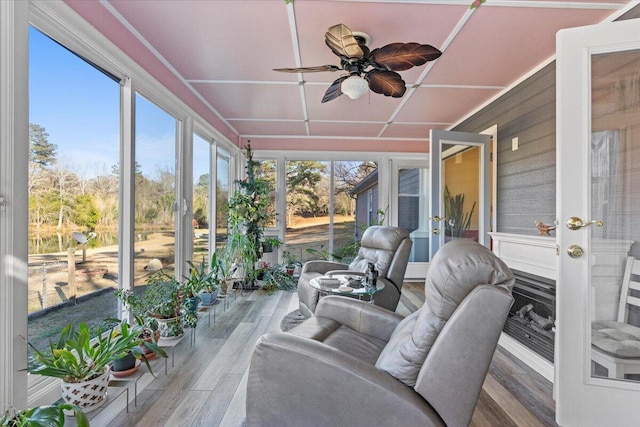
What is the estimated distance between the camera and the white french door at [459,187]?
139 inches

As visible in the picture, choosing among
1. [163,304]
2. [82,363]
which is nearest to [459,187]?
[163,304]

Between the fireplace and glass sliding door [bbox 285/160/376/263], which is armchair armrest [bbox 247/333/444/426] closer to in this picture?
the fireplace

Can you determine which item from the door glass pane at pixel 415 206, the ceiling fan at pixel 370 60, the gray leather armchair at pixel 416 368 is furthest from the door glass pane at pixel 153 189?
the door glass pane at pixel 415 206

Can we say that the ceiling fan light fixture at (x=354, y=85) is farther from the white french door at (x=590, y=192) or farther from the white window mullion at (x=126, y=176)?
the white window mullion at (x=126, y=176)

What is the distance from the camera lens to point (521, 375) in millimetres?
2307

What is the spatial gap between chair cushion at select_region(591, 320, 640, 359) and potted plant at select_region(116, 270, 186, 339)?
9.55ft

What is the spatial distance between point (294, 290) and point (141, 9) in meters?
3.60

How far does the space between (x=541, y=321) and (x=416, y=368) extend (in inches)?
83.3

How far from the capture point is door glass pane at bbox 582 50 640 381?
1.72m

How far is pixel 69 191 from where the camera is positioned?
1.90 metres

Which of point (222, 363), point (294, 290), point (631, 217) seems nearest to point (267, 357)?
point (222, 363)

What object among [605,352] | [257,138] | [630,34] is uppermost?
[257,138]

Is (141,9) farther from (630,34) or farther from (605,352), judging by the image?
(605,352)

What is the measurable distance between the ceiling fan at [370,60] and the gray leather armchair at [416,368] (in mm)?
1314
